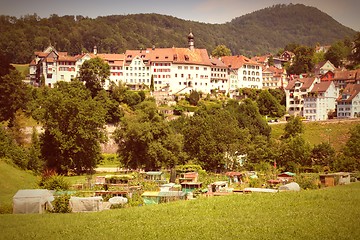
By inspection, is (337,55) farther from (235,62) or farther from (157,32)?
(157,32)

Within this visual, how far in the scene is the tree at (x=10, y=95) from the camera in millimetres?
42406

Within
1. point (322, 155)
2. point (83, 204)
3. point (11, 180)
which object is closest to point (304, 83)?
point (322, 155)

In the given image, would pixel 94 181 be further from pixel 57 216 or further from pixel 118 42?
pixel 118 42

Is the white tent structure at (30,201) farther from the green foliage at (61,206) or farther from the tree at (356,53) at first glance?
the tree at (356,53)

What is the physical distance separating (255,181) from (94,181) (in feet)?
32.2

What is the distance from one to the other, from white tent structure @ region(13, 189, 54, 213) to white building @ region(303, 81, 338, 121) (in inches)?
1899

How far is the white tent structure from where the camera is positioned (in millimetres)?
19953

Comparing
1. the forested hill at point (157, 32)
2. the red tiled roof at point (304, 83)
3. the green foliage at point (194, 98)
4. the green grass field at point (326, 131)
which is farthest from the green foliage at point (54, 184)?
the red tiled roof at point (304, 83)

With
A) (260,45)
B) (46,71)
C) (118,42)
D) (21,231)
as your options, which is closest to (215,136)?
(21,231)

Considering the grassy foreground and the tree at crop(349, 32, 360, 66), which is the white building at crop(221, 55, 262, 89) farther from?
the grassy foreground

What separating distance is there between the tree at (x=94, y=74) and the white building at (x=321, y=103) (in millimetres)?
26787

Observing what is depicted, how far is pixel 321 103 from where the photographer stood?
63500 mm

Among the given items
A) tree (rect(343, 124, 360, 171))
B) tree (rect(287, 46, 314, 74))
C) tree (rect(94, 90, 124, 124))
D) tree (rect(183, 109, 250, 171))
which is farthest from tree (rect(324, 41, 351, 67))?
tree (rect(183, 109, 250, 171))

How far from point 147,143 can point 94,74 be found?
18.6 meters
